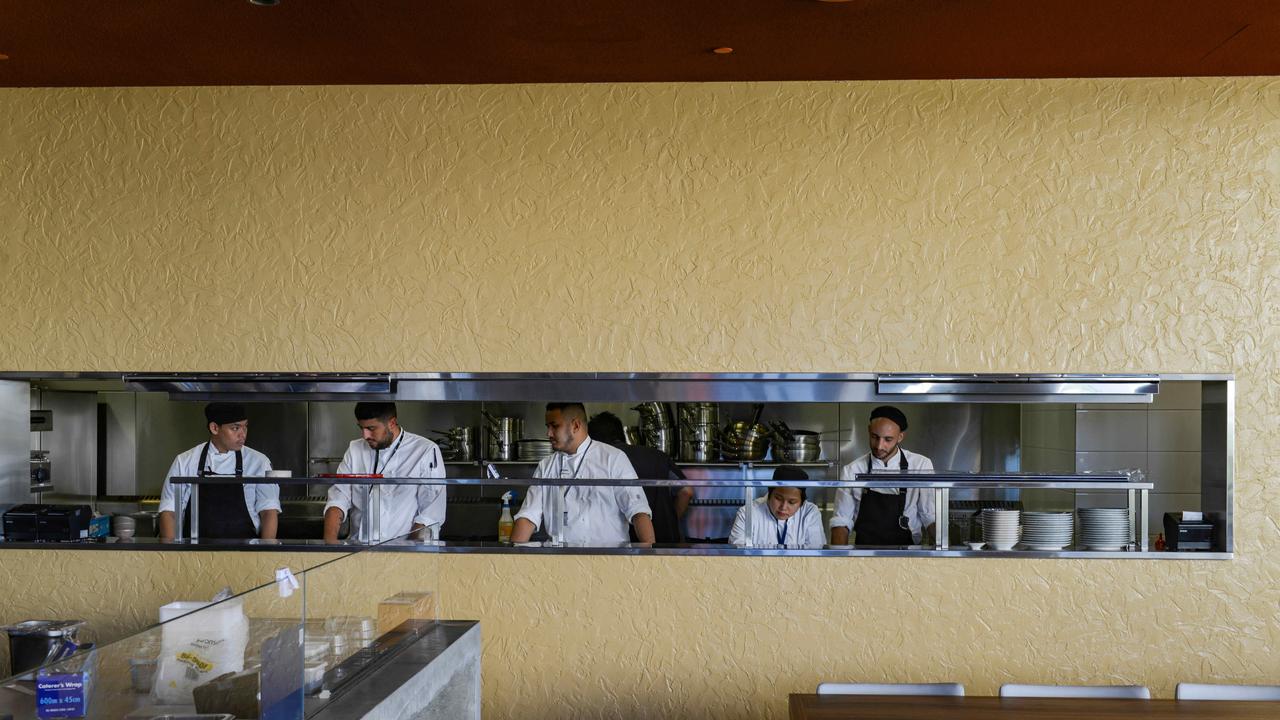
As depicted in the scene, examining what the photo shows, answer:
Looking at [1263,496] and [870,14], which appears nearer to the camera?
[870,14]

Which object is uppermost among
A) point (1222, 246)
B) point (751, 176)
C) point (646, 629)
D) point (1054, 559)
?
point (751, 176)

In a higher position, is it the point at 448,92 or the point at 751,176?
the point at 448,92

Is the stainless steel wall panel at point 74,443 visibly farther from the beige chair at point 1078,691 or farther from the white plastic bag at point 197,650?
the beige chair at point 1078,691

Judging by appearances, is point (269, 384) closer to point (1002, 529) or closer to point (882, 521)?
point (882, 521)

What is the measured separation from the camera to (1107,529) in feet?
Result: 12.0

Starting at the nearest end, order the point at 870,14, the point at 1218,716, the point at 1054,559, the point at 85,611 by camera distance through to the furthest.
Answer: the point at 1218,716
the point at 870,14
the point at 1054,559
the point at 85,611

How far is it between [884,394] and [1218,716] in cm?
142

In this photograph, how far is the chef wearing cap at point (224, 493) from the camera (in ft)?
13.3

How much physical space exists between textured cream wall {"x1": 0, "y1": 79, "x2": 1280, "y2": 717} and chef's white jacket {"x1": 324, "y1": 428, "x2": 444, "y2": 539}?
42 centimetres

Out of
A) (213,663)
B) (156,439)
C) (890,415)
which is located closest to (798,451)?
(890,415)

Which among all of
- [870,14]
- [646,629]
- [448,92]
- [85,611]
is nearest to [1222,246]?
[870,14]

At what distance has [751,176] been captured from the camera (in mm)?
3773

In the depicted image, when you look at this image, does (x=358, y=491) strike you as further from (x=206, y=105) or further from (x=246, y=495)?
(x=206, y=105)

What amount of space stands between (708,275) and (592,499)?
95 centimetres
